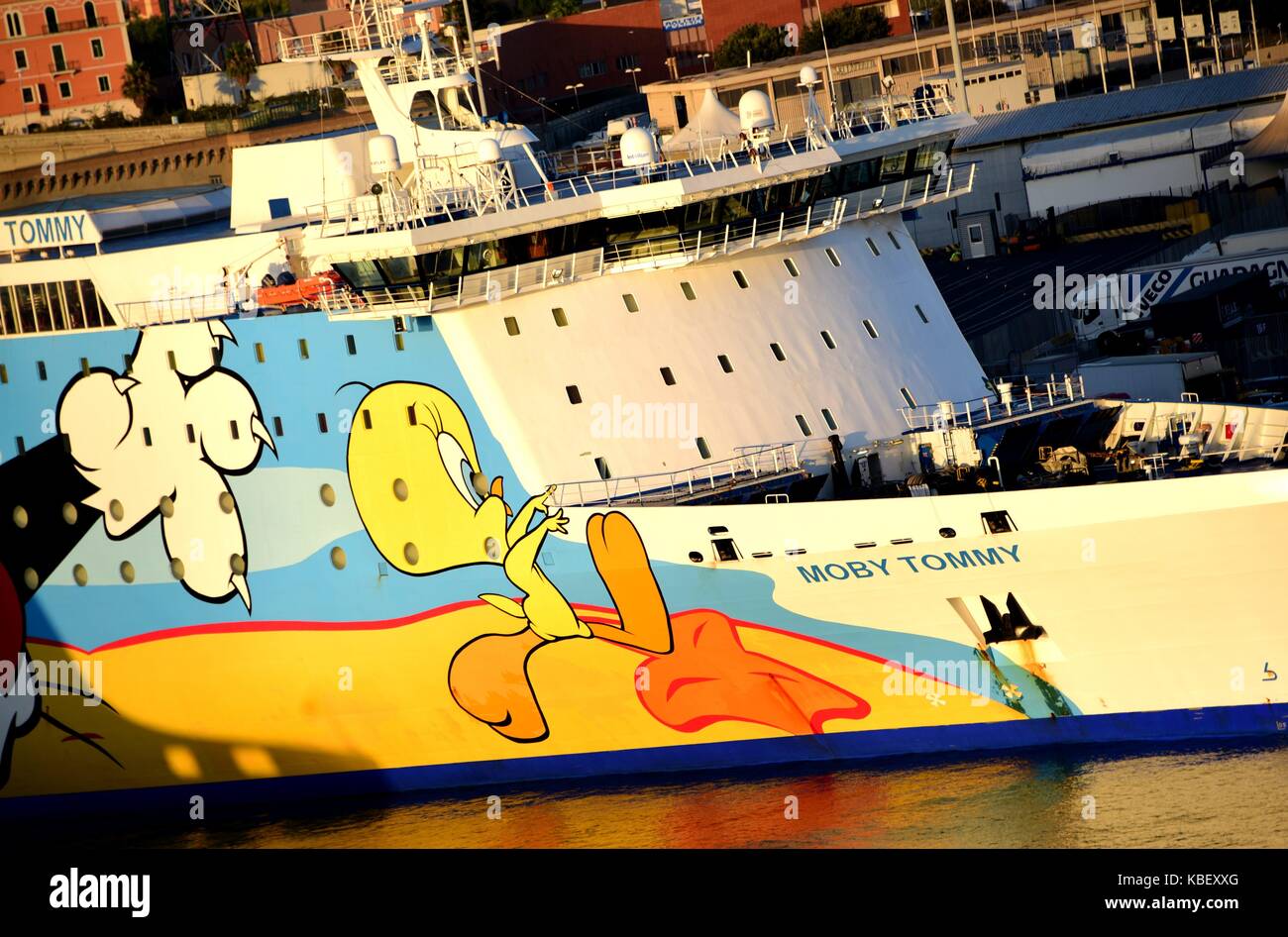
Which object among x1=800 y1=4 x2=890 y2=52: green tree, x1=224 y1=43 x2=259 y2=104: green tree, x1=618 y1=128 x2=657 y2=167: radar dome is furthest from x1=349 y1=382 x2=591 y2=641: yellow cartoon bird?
x1=800 y1=4 x2=890 y2=52: green tree

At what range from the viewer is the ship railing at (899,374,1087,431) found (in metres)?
22.3

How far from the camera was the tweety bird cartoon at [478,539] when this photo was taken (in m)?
20.2

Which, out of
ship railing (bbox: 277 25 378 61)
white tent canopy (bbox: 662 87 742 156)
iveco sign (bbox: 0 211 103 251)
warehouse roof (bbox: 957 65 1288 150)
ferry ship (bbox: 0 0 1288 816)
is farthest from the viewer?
warehouse roof (bbox: 957 65 1288 150)

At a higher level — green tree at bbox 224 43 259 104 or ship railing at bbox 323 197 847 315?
green tree at bbox 224 43 259 104

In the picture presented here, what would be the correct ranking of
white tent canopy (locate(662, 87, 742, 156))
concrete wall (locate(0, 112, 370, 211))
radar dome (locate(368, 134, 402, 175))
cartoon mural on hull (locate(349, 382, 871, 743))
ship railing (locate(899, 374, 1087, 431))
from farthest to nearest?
concrete wall (locate(0, 112, 370, 211)), white tent canopy (locate(662, 87, 742, 156)), radar dome (locate(368, 134, 402, 175)), ship railing (locate(899, 374, 1087, 431)), cartoon mural on hull (locate(349, 382, 871, 743))

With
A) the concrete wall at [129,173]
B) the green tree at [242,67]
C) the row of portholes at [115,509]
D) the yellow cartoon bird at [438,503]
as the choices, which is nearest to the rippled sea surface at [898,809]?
the yellow cartoon bird at [438,503]

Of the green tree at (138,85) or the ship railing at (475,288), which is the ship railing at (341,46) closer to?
the ship railing at (475,288)

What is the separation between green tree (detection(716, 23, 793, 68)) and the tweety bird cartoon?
53.1 m

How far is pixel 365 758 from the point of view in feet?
73.5

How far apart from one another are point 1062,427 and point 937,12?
183 ft

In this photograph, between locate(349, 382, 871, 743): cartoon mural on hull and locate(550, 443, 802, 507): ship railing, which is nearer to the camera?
locate(349, 382, 871, 743): cartoon mural on hull

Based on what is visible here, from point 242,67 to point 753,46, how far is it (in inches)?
878

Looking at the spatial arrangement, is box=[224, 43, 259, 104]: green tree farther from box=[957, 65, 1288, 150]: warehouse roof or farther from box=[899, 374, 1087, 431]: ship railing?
box=[899, 374, 1087, 431]: ship railing

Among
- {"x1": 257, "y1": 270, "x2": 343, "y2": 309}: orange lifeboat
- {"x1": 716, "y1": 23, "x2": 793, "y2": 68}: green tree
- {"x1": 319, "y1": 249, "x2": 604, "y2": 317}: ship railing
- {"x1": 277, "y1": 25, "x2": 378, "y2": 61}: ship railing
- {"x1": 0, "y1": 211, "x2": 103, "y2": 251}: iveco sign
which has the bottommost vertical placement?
{"x1": 319, "y1": 249, "x2": 604, "y2": 317}: ship railing
